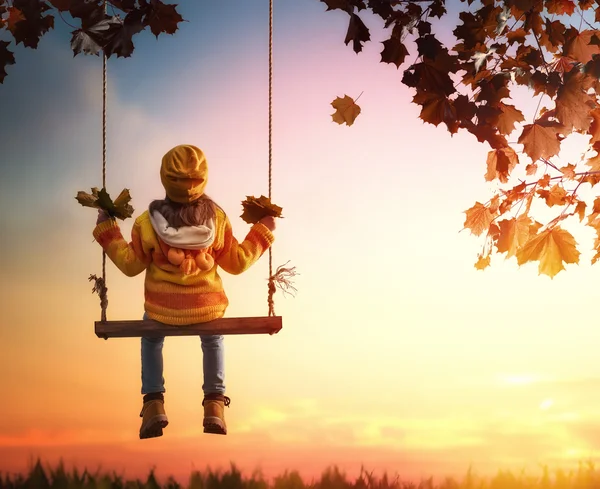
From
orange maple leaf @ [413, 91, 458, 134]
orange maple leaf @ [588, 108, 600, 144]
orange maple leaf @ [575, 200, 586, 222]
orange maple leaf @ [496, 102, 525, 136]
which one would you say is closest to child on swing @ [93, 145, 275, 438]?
orange maple leaf @ [413, 91, 458, 134]

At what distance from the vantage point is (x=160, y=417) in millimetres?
4715

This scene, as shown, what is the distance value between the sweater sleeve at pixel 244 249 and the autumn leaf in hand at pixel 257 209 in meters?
0.05

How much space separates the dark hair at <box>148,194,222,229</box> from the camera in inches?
186

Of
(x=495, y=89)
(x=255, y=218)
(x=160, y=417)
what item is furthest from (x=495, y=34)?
(x=160, y=417)

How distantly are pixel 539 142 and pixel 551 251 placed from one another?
2.93 ft

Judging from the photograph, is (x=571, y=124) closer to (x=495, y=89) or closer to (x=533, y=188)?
(x=495, y=89)

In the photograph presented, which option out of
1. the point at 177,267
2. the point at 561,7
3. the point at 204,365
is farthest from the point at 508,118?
the point at 204,365

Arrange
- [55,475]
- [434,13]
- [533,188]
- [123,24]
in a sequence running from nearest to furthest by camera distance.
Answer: [123,24] → [434,13] → [533,188] → [55,475]

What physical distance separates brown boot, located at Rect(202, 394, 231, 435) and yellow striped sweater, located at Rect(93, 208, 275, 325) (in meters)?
0.44

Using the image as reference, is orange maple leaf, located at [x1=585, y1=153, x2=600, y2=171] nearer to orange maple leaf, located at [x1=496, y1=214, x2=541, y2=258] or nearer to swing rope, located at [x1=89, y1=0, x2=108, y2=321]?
orange maple leaf, located at [x1=496, y1=214, x2=541, y2=258]

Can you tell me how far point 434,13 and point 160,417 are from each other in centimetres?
236

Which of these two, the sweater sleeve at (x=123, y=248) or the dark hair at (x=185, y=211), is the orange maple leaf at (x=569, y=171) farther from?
the sweater sleeve at (x=123, y=248)

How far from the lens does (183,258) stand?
15.4ft

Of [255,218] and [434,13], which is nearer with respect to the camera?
[434,13]
